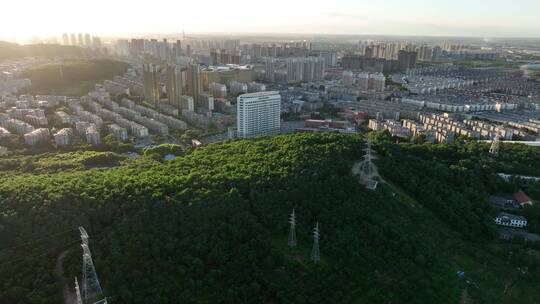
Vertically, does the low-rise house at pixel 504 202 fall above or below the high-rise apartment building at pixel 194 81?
below

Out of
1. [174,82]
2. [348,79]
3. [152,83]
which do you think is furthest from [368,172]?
[348,79]

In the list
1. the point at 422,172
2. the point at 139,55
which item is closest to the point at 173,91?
the point at 422,172

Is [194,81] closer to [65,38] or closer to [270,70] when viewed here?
[270,70]

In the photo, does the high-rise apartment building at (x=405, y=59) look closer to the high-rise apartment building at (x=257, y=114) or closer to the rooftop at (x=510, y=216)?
the high-rise apartment building at (x=257, y=114)

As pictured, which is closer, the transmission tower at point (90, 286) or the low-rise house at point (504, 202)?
the transmission tower at point (90, 286)

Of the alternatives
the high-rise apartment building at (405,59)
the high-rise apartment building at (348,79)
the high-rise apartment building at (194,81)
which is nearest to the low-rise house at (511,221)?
the high-rise apartment building at (194,81)

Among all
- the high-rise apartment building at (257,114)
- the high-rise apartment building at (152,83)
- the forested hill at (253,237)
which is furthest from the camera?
the high-rise apartment building at (152,83)

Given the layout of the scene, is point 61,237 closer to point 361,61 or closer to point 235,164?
point 235,164
